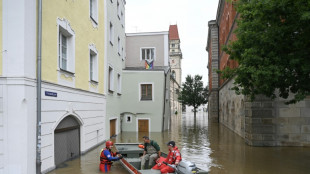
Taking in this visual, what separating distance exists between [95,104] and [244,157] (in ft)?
28.4

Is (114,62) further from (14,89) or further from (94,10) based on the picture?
(14,89)

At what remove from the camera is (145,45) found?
2880 centimetres

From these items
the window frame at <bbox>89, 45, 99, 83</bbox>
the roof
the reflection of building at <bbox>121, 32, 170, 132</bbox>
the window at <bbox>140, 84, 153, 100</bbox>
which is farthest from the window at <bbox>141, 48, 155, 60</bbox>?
the roof

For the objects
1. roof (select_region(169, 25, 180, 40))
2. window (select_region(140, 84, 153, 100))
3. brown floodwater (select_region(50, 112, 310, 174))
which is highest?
roof (select_region(169, 25, 180, 40))

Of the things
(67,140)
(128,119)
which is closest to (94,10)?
(67,140)

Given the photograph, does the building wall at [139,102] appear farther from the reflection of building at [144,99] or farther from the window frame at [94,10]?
the window frame at [94,10]

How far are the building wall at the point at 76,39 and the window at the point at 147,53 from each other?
11.9 meters

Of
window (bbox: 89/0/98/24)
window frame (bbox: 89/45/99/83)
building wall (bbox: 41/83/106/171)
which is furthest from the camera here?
window (bbox: 89/0/98/24)

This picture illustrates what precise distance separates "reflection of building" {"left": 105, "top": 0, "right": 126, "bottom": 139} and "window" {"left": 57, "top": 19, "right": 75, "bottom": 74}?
5.95 meters

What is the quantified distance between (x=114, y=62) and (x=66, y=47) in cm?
911

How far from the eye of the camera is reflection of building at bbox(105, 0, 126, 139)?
1856 centimetres

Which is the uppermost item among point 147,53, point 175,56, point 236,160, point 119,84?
point 175,56

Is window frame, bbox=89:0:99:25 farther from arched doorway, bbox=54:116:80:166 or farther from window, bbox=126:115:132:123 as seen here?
window, bbox=126:115:132:123

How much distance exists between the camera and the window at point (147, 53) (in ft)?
94.8
